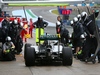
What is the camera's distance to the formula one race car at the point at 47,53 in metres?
12.4

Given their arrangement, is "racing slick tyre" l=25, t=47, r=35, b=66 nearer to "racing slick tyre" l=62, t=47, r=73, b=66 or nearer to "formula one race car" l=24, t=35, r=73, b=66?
"formula one race car" l=24, t=35, r=73, b=66

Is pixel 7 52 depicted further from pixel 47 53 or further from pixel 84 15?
pixel 84 15

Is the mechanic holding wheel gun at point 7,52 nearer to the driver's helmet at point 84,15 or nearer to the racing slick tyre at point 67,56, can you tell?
→ the racing slick tyre at point 67,56

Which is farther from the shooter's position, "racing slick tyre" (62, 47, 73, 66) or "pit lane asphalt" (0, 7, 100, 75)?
"racing slick tyre" (62, 47, 73, 66)

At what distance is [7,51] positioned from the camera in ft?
45.9

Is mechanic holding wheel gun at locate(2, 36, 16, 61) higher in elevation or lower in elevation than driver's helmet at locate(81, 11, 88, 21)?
lower

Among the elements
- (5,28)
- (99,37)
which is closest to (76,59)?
(99,37)

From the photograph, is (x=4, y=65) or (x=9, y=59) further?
(x=9, y=59)

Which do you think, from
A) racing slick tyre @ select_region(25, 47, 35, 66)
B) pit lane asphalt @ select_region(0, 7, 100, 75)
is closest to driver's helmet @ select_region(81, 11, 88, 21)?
pit lane asphalt @ select_region(0, 7, 100, 75)

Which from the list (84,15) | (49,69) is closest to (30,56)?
(49,69)

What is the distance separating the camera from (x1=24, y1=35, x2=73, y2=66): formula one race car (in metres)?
12.4

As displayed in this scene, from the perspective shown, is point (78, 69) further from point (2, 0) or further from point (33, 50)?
point (2, 0)

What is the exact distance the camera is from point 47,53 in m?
12.5

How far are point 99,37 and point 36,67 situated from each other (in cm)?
258
